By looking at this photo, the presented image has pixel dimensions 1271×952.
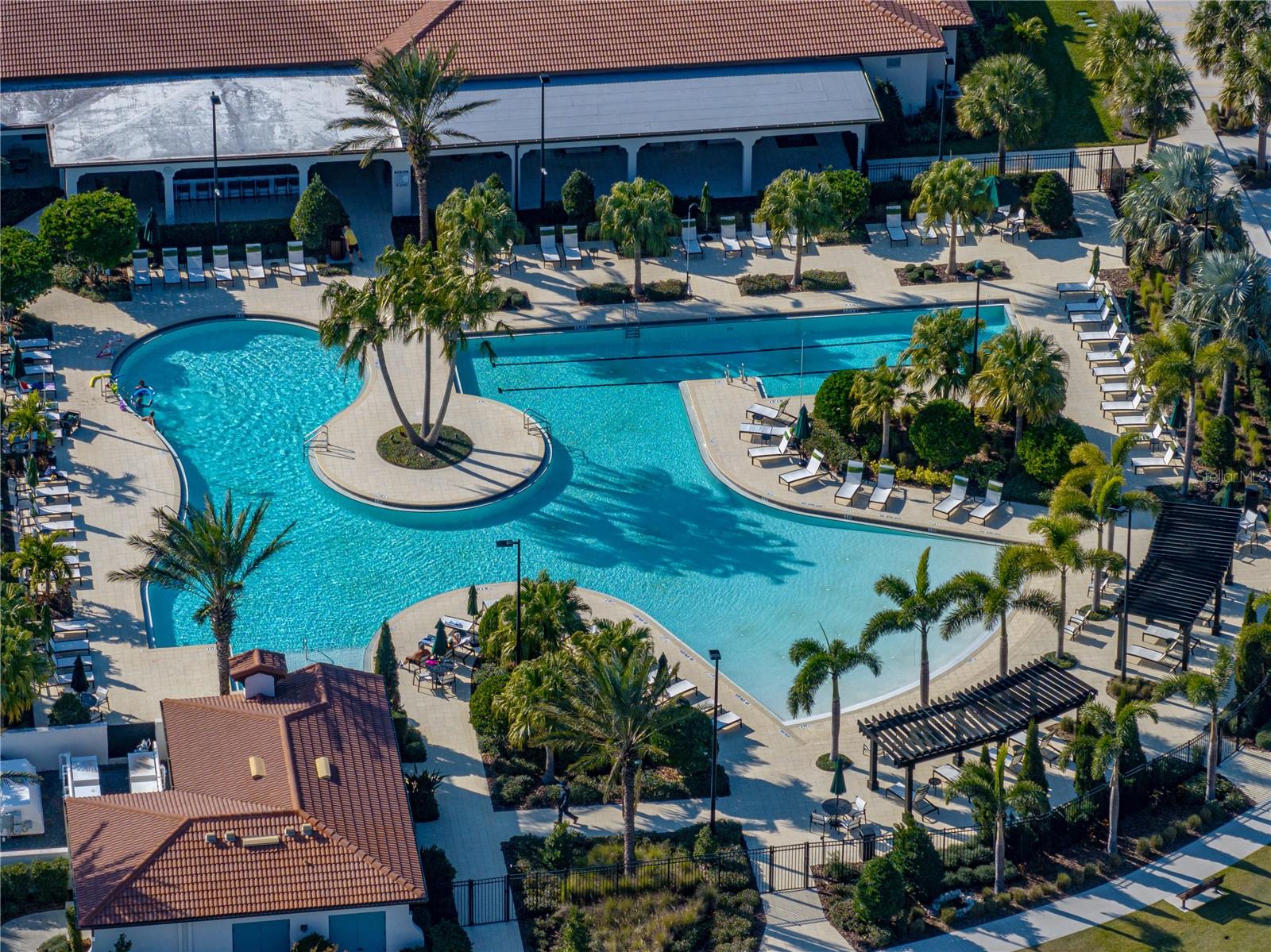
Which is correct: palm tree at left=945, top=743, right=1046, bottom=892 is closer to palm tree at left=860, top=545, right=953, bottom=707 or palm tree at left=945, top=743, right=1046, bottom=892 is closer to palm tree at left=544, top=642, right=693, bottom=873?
palm tree at left=860, top=545, right=953, bottom=707

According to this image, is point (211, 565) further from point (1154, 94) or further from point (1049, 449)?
point (1154, 94)

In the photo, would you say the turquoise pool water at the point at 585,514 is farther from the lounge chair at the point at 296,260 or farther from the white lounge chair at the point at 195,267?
the lounge chair at the point at 296,260

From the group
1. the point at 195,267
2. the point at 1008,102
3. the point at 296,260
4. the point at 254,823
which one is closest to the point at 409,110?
the point at 296,260

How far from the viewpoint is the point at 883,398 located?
81438 mm

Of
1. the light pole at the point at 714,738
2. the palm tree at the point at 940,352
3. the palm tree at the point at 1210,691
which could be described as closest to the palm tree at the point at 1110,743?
the palm tree at the point at 1210,691

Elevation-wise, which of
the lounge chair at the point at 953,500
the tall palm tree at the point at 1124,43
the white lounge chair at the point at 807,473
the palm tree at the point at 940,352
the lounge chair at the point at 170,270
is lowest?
the lounge chair at the point at 953,500

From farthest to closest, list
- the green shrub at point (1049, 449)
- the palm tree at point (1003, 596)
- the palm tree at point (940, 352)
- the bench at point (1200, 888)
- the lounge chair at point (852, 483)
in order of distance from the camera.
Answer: the palm tree at point (940, 352), the lounge chair at point (852, 483), the green shrub at point (1049, 449), the palm tree at point (1003, 596), the bench at point (1200, 888)

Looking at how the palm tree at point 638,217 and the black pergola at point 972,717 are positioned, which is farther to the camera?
the palm tree at point 638,217

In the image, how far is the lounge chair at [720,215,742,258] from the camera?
94.1 m

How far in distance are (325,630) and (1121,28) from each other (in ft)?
141

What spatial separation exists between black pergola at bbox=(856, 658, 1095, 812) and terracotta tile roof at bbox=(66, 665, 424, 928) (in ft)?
43.7

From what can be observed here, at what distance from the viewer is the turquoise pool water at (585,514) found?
246 feet

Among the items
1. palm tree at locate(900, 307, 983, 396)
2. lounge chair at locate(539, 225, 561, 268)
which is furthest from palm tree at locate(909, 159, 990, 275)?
lounge chair at locate(539, 225, 561, 268)

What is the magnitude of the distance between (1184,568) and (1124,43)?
30932 mm
